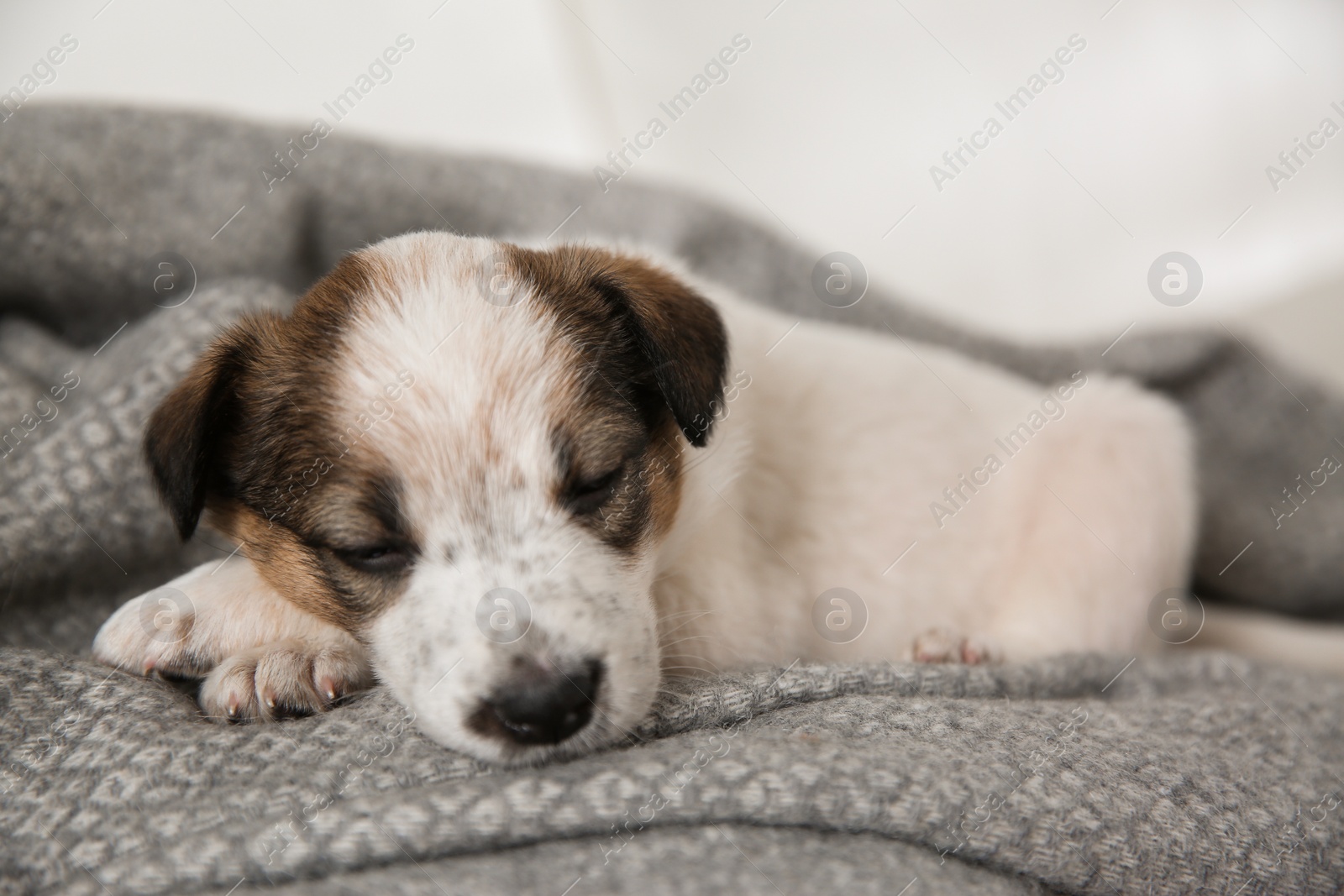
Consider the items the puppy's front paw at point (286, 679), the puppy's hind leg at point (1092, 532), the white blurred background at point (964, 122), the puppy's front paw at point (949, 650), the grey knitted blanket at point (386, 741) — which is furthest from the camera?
the white blurred background at point (964, 122)

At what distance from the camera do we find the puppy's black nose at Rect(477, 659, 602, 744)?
1.69 metres

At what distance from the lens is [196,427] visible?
6.70 feet

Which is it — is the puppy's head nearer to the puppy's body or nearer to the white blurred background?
the puppy's body

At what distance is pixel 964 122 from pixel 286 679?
4744 millimetres

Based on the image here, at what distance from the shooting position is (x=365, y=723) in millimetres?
1884

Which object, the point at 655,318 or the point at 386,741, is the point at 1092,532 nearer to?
the point at 655,318

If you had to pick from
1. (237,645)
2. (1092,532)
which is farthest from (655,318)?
(1092,532)

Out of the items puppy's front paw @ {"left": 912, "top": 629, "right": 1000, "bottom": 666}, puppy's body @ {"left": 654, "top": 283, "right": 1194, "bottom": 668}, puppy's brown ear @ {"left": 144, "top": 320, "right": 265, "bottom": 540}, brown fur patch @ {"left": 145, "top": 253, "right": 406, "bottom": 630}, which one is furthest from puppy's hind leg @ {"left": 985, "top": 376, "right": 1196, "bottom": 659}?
puppy's brown ear @ {"left": 144, "top": 320, "right": 265, "bottom": 540}

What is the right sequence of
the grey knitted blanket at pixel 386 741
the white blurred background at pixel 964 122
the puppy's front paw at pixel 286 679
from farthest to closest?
1. the white blurred background at pixel 964 122
2. the puppy's front paw at pixel 286 679
3. the grey knitted blanket at pixel 386 741

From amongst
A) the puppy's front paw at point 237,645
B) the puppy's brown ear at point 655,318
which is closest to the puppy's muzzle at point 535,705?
the puppy's front paw at point 237,645

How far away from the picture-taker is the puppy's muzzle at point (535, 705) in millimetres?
1693

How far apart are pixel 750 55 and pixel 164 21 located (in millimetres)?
2904

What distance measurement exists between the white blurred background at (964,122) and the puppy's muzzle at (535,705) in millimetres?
3447

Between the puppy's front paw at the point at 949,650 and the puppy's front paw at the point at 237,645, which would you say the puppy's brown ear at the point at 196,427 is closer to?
the puppy's front paw at the point at 237,645
